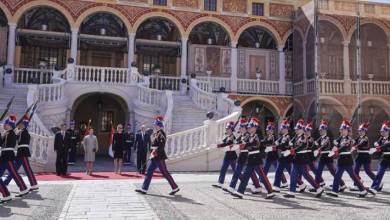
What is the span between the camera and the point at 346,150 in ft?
33.3

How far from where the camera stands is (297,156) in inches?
393

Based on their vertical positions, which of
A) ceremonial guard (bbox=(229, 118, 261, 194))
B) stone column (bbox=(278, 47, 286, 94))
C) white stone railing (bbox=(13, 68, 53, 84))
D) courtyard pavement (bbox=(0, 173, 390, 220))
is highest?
stone column (bbox=(278, 47, 286, 94))

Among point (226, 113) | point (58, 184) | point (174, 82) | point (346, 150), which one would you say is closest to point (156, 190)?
point (58, 184)

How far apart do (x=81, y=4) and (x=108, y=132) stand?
7689 millimetres

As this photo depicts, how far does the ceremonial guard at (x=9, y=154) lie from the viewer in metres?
8.76

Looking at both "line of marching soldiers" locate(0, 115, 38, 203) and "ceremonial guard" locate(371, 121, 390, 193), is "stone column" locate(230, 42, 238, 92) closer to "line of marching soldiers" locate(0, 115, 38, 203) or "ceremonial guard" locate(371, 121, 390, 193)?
"ceremonial guard" locate(371, 121, 390, 193)

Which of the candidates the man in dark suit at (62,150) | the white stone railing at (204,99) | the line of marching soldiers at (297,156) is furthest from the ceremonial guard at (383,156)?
the white stone railing at (204,99)

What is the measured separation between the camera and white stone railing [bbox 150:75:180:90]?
22438mm

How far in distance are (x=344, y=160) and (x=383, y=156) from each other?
49.7 inches

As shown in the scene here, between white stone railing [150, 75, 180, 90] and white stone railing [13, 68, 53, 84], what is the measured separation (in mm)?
5358

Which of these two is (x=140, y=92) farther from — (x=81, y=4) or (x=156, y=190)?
(x=156, y=190)

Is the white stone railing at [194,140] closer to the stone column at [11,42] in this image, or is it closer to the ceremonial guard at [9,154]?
the ceremonial guard at [9,154]

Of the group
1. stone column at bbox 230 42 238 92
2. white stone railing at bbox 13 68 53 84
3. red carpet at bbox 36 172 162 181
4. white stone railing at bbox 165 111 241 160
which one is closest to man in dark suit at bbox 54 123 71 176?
red carpet at bbox 36 172 162 181

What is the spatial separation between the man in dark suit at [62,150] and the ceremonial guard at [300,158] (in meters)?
7.11
